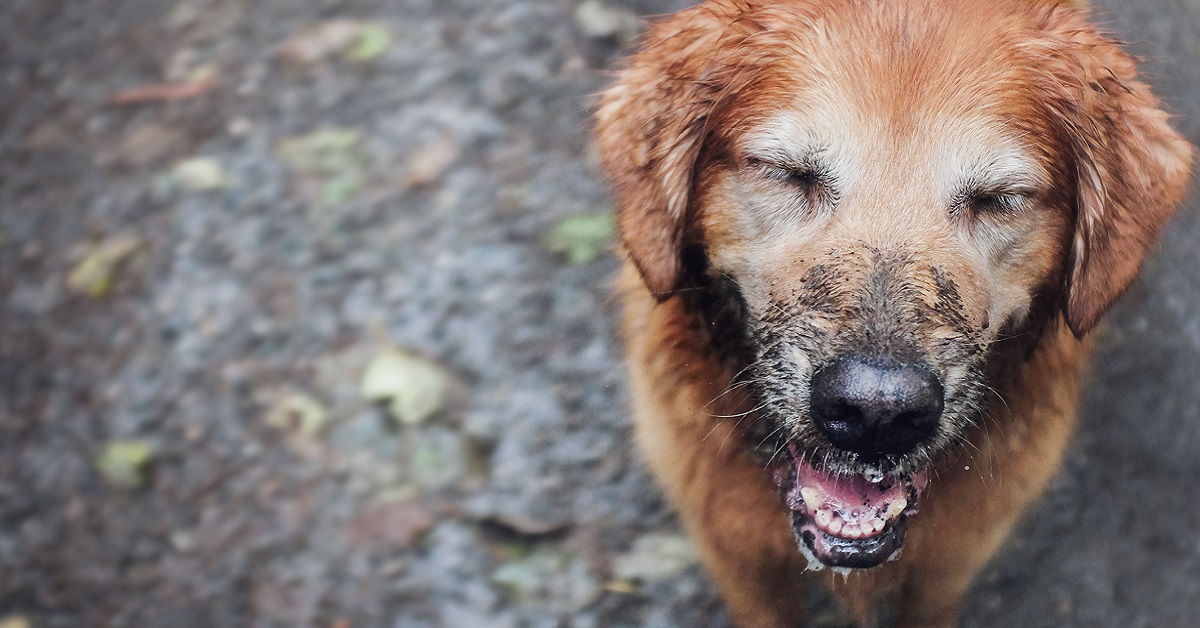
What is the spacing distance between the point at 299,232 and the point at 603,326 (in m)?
1.37

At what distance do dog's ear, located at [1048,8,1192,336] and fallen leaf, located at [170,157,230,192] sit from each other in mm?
3434

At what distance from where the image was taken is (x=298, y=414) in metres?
3.98

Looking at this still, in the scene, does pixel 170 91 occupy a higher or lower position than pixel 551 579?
higher

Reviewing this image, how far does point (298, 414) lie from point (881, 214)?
8.22ft

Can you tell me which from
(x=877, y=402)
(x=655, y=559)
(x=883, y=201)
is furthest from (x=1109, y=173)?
(x=655, y=559)

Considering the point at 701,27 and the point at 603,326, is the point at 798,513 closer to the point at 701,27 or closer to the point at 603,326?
the point at 701,27

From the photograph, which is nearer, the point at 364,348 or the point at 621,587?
the point at 621,587

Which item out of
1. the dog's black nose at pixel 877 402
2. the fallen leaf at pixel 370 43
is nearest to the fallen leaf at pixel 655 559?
the dog's black nose at pixel 877 402

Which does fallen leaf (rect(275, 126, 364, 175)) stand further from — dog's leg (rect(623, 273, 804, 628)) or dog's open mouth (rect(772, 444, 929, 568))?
dog's open mouth (rect(772, 444, 929, 568))

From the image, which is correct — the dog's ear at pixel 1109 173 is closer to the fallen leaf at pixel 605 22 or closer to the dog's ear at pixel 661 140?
the dog's ear at pixel 661 140

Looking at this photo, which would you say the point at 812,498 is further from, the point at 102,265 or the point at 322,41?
the point at 322,41

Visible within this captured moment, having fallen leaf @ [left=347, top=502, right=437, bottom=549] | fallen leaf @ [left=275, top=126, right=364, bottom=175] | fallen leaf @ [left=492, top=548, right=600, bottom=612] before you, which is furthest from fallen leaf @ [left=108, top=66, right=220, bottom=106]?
fallen leaf @ [left=492, top=548, right=600, bottom=612]

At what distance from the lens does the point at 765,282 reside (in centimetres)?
238

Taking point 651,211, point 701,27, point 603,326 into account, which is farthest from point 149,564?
point 701,27
